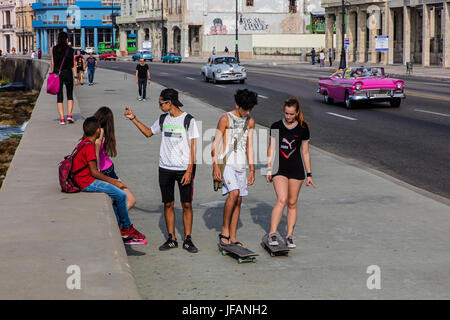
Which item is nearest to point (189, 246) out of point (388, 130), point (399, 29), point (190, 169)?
point (190, 169)

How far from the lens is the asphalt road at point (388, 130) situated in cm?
1284

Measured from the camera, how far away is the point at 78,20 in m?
131

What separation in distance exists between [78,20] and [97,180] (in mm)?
127456

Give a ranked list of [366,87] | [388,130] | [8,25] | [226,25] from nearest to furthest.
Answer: [388,130] < [366,87] < [226,25] < [8,25]

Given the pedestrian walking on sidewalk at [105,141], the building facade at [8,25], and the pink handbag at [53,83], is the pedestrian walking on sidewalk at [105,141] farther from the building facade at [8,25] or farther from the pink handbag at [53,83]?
the building facade at [8,25]

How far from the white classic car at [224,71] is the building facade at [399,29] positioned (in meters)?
20.5

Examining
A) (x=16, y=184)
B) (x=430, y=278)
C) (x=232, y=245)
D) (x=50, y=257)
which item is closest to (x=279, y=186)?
(x=232, y=245)

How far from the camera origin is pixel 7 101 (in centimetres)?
4106

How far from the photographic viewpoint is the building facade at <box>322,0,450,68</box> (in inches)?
2228

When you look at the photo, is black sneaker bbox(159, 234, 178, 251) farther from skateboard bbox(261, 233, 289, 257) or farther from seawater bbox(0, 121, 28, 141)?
seawater bbox(0, 121, 28, 141)

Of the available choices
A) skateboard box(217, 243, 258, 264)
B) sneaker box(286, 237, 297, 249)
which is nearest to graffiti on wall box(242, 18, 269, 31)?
sneaker box(286, 237, 297, 249)

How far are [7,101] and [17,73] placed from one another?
31289 mm

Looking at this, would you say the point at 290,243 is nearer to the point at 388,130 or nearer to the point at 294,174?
the point at 294,174
